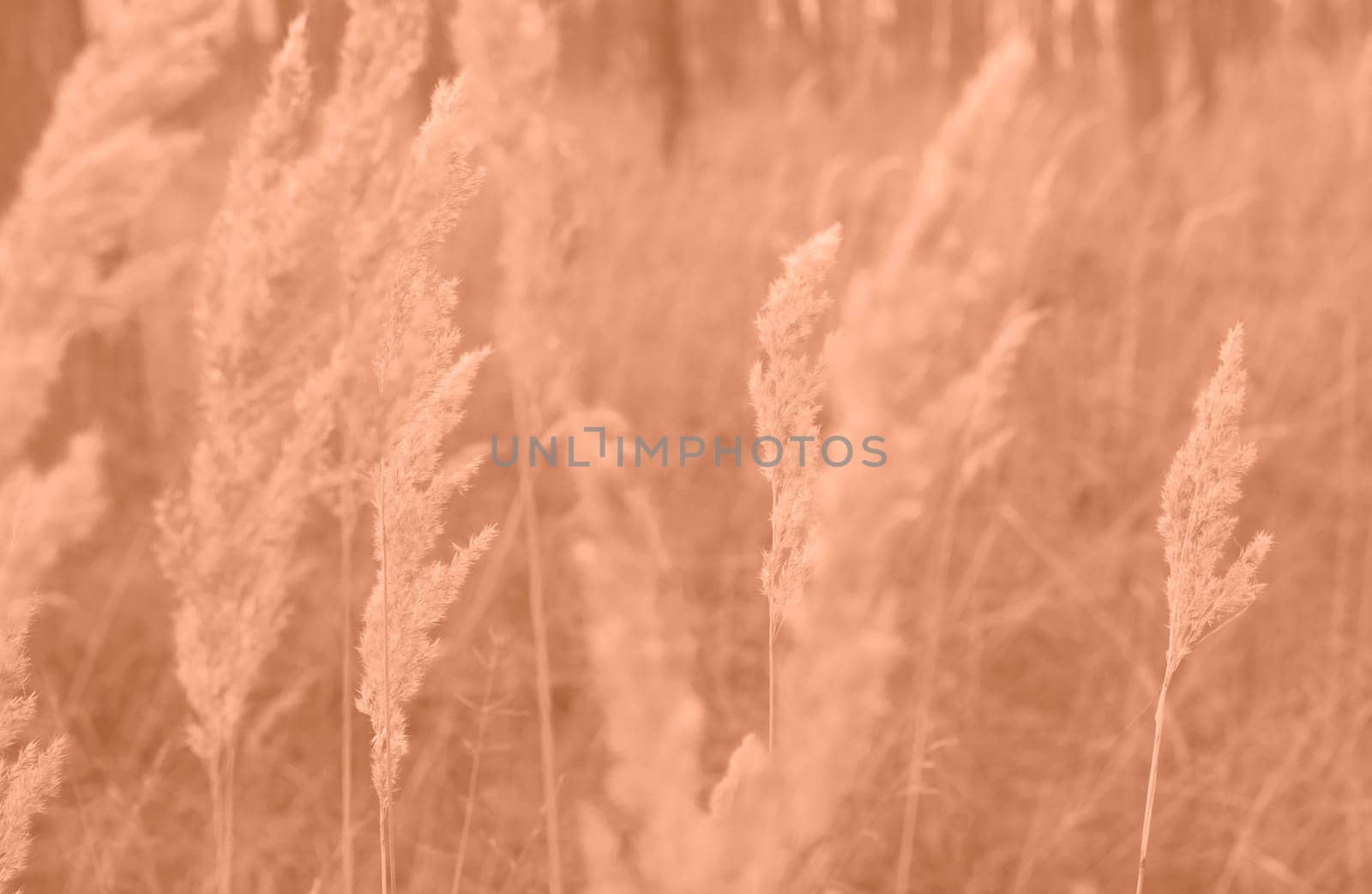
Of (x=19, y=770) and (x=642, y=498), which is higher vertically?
(x=642, y=498)

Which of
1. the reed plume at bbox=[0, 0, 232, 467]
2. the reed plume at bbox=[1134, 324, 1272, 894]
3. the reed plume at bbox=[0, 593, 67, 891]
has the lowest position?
the reed plume at bbox=[0, 593, 67, 891]

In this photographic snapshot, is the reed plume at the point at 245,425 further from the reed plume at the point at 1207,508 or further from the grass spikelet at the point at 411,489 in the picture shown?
the reed plume at the point at 1207,508

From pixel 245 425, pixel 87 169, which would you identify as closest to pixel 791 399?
pixel 245 425

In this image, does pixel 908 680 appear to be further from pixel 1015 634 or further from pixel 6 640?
pixel 6 640

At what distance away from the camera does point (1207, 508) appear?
896 mm

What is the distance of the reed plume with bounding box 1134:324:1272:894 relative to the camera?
34.9 inches

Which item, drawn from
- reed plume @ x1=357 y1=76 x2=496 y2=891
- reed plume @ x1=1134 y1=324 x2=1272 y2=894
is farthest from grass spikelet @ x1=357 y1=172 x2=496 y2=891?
reed plume @ x1=1134 y1=324 x2=1272 y2=894

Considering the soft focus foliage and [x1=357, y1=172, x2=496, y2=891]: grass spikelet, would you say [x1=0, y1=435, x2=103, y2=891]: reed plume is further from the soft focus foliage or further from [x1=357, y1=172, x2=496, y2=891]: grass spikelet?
[x1=357, y1=172, x2=496, y2=891]: grass spikelet

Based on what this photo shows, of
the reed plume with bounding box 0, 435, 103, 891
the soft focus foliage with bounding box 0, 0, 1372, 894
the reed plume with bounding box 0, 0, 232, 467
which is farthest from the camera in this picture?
the reed plume with bounding box 0, 0, 232, 467

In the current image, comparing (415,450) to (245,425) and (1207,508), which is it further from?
(1207,508)

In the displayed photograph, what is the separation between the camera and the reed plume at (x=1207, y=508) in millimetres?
886

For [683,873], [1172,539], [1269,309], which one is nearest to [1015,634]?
[1269,309]

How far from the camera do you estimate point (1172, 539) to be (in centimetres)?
93

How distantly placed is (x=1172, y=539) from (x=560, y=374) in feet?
1.64
